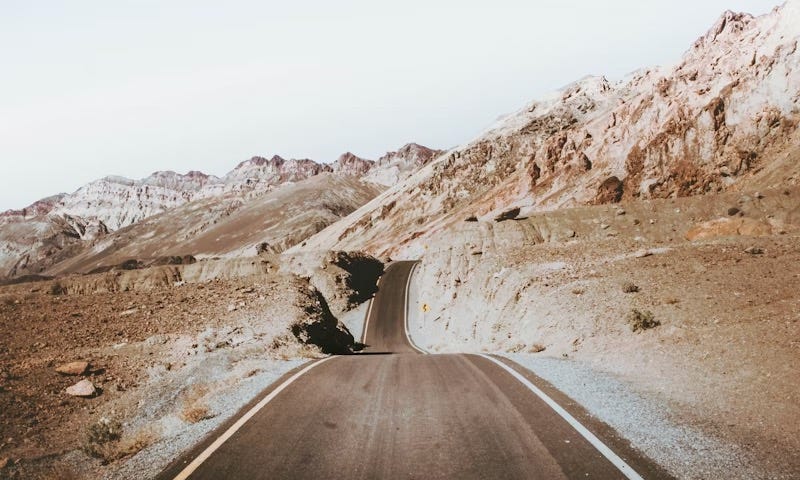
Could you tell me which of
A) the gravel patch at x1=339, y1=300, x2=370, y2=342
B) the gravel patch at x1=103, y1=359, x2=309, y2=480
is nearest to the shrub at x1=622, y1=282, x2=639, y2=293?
the gravel patch at x1=103, y1=359, x2=309, y2=480

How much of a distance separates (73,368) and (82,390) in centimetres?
132

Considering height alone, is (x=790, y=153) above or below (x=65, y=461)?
above

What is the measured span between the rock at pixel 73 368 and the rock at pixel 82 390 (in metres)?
0.80

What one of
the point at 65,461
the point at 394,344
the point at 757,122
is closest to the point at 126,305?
the point at 65,461

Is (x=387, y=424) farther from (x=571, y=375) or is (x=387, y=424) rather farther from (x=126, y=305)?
(x=126, y=305)

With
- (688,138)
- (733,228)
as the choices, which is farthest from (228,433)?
(688,138)

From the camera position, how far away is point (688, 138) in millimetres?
54656

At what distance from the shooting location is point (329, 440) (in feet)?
22.1

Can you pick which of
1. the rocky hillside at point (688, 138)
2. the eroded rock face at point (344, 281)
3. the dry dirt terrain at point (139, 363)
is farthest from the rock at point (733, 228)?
the eroded rock face at point (344, 281)

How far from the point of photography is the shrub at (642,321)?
13.4 metres

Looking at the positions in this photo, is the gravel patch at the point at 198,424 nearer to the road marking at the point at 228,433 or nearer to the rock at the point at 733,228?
the road marking at the point at 228,433

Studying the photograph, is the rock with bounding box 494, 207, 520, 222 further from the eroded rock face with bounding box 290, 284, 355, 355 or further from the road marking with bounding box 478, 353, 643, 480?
the road marking with bounding box 478, 353, 643, 480

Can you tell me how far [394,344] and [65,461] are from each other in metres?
26.8

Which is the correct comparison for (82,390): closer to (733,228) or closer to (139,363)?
(139,363)
